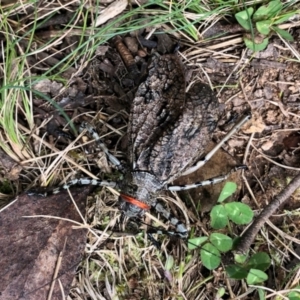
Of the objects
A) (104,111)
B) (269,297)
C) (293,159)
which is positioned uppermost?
(104,111)

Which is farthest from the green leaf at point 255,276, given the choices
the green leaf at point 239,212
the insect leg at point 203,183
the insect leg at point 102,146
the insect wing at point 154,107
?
the insect leg at point 102,146

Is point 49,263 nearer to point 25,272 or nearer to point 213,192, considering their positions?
point 25,272

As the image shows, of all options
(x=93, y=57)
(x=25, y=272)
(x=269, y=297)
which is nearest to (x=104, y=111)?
(x=93, y=57)

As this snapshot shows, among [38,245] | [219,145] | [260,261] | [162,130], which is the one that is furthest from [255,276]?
[38,245]

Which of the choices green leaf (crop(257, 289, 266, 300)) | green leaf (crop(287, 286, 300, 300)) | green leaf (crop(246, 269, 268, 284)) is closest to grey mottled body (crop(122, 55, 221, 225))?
green leaf (crop(246, 269, 268, 284))

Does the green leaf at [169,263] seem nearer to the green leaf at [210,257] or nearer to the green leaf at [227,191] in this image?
the green leaf at [210,257]

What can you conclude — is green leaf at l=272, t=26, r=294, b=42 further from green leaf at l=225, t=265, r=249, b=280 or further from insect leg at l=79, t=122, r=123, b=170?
green leaf at l=225, t=265, r=249, b=280

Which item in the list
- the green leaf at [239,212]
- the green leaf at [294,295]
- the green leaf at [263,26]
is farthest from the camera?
the green leaf at [263,26]
